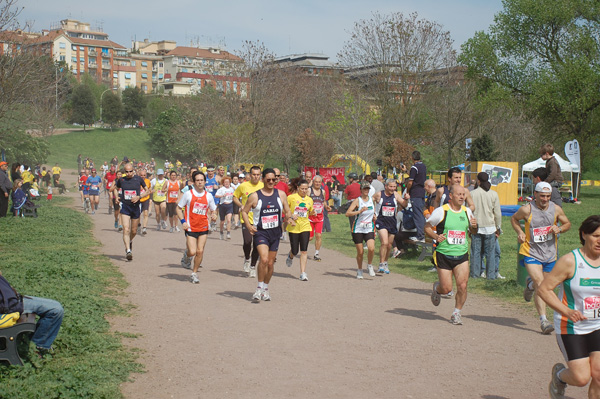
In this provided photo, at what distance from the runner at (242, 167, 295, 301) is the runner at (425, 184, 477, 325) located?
2634 millimetres

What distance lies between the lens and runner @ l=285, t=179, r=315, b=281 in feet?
43.7

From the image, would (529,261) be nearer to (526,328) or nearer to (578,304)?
(526,328)

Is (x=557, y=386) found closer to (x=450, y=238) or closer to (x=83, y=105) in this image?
(x=450, y=238)

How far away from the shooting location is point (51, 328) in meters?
6.84

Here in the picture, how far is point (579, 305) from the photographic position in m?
5.45

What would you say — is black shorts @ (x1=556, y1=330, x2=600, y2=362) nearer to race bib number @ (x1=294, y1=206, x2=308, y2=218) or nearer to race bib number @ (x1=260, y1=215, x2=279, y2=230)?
race bib number @ (x1=260, y1=215, x2=279, y2=230)

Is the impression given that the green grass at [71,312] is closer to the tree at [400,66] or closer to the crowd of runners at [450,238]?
the crowd of runners at [450,238]

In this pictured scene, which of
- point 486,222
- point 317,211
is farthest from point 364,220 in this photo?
point 317,211

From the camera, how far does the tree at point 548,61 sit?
45.4 m

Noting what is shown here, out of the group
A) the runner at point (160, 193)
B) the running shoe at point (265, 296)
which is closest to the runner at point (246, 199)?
the running shoe at point (265, 296)

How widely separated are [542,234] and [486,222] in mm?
4057

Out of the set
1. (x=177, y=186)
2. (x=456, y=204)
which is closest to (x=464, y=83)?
(x=177, y=186)

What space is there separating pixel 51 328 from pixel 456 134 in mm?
46425

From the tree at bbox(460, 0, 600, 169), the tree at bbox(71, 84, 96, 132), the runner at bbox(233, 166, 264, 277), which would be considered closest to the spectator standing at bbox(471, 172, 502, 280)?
the runner at bbox(233, 166, 264, 277)
